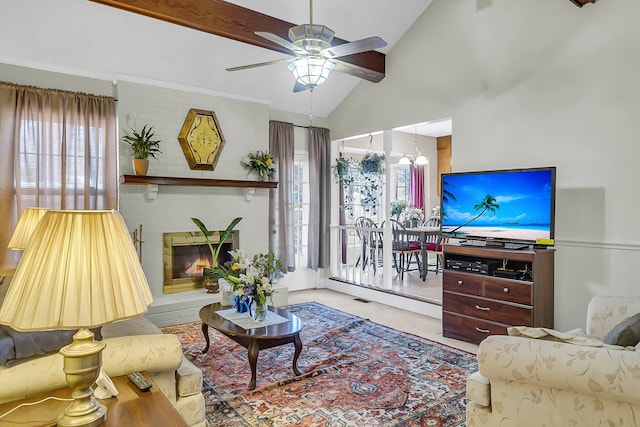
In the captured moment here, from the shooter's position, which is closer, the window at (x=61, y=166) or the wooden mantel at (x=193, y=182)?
the window at (x=61, y=166)

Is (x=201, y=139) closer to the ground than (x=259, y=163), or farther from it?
farther from it

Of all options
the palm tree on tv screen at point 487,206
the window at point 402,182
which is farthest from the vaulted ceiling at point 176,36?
the window at point 402,182

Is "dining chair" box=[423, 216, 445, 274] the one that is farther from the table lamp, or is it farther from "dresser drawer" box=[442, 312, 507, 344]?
the table lamp

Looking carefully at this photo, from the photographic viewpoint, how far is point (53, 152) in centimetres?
421

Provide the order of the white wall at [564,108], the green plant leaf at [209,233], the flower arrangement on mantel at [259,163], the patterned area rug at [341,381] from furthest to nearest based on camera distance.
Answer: the flower arrangement on mantel at [259,163] < the green plant leaf at [209,233] < the white wall at [564,108] < the patterned area rug at [341,381]

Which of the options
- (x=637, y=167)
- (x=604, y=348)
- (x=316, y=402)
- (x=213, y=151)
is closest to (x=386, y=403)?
(x=316, y=402)

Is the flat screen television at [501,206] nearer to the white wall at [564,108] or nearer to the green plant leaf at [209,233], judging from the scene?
the white wall at [564,108]

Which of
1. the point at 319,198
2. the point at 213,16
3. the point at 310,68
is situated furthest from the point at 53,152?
the point at 319,198

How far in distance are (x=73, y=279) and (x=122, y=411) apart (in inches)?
23.3

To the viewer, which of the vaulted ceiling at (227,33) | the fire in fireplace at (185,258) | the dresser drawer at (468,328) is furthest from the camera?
the fire in fireplace at (185,258)

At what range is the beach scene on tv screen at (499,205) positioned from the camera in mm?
3570

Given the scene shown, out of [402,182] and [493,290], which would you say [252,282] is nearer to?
[493,290]

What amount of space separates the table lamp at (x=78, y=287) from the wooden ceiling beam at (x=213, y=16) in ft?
10.5

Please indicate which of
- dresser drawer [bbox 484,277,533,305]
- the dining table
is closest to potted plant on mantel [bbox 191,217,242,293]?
the dining table
